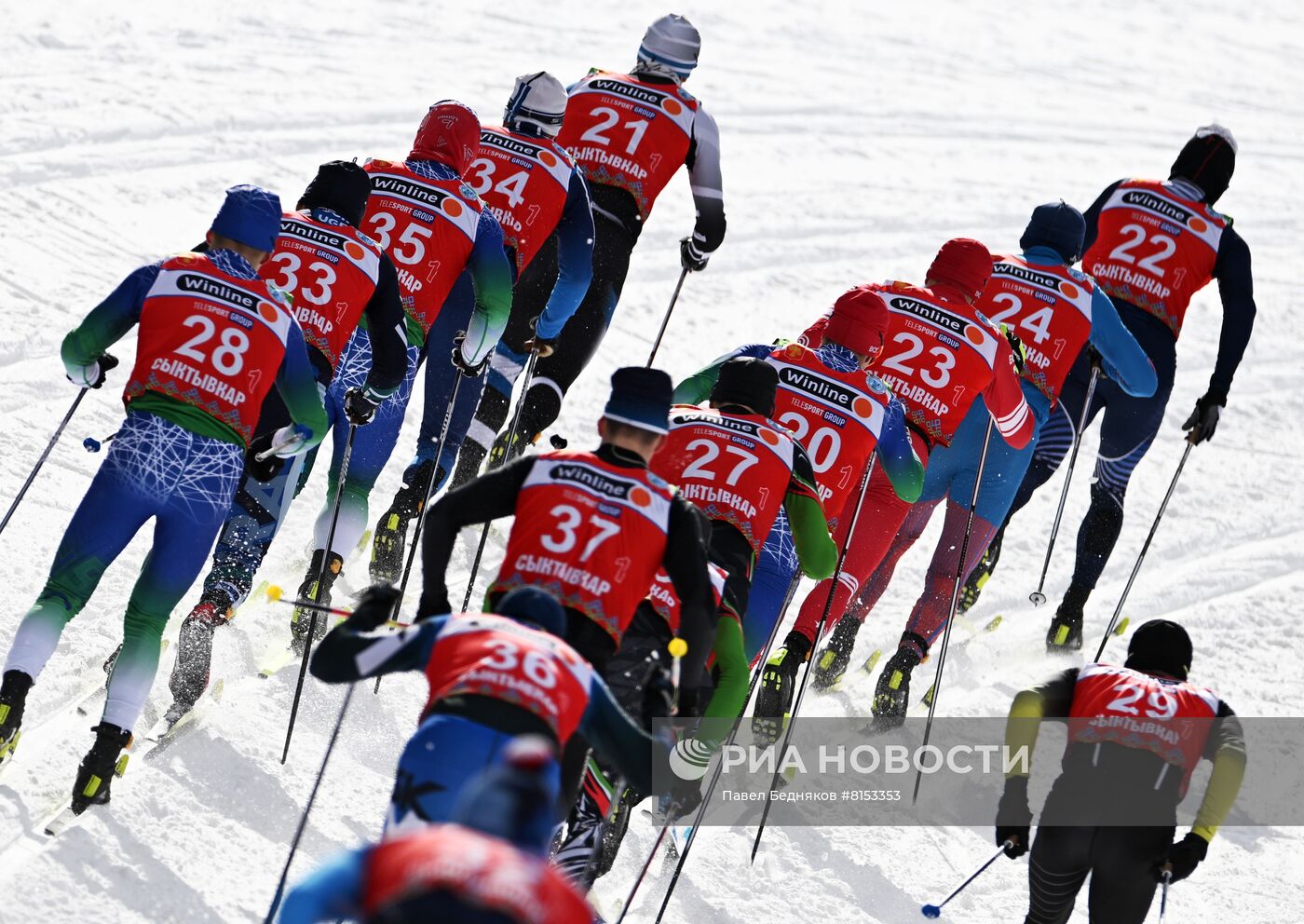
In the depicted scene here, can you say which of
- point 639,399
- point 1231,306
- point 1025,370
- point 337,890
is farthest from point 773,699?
point 337,890

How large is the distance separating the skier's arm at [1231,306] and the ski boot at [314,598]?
4.42 meters

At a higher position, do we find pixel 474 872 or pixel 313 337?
pixel 474 872

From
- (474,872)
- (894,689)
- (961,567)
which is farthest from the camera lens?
(961,567)

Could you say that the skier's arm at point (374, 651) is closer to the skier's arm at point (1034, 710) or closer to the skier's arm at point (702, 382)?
the skier's arm at point (1034, 710)

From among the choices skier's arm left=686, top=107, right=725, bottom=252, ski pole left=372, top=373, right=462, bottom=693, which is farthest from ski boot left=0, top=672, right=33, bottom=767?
skier's arm left=686, top=107, right=725, bottom=252

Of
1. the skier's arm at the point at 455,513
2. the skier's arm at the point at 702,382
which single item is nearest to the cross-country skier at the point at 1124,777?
the skier's arm at the point at 455,513

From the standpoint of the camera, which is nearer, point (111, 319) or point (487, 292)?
point (111, 319)

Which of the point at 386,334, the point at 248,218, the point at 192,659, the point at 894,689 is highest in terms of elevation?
the point at 248,218

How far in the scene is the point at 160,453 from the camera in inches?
229

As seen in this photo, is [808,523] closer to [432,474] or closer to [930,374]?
[930,374]

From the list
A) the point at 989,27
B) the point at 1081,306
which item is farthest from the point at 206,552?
the point at 989,27

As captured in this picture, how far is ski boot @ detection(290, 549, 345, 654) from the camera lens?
7301 mm

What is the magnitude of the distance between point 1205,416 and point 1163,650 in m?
3.29

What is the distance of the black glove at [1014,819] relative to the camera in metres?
5.83
